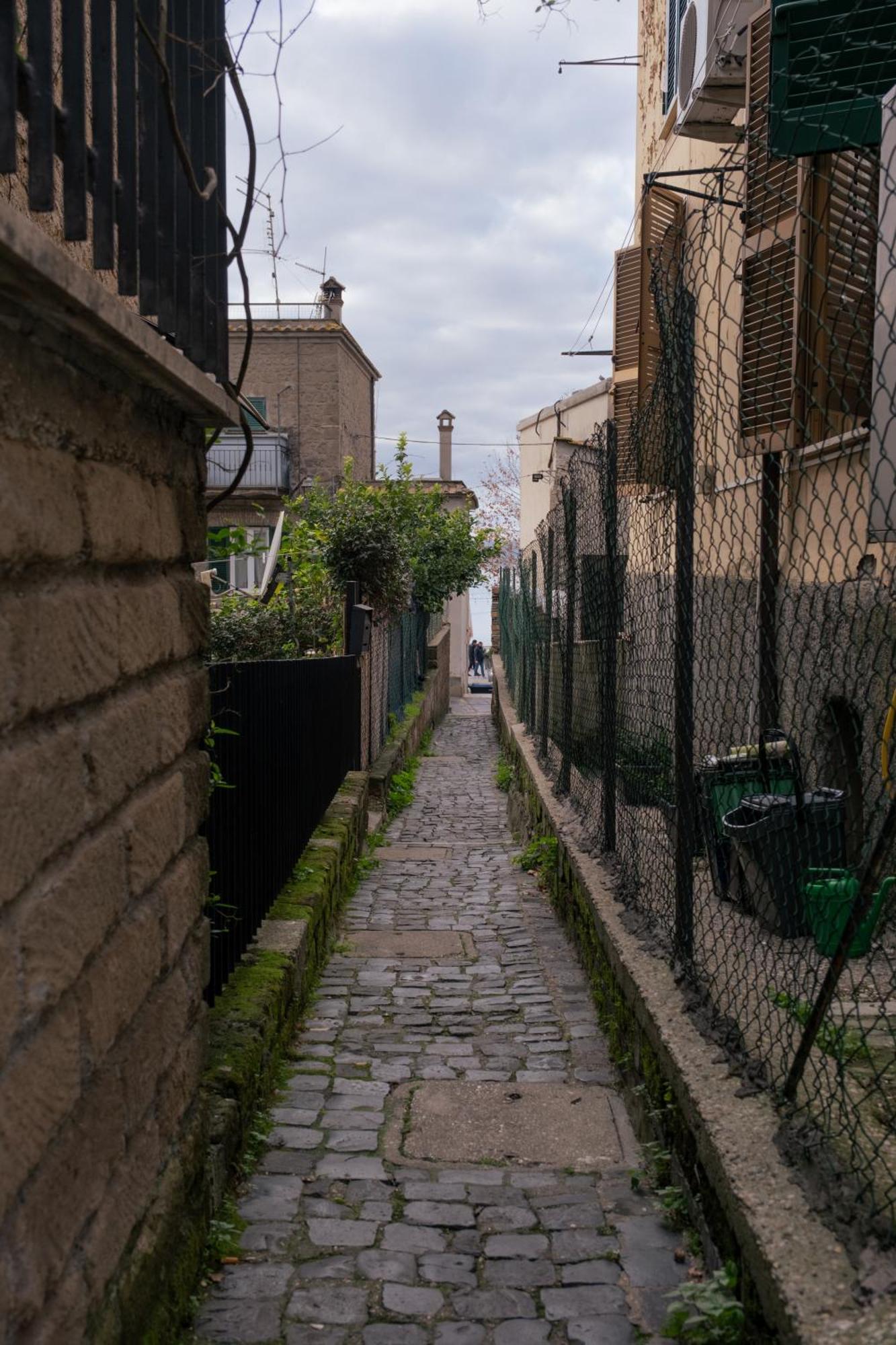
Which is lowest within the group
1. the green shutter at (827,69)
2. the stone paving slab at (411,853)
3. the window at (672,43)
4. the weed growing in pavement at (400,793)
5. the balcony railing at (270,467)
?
the stone paving slab at (411,853)

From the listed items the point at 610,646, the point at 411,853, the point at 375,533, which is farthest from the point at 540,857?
the point at 375,533

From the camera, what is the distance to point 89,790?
2.06 m

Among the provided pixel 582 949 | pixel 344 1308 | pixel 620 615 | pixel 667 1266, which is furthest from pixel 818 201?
pixel 344 1308

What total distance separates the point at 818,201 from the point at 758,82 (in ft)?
5.36

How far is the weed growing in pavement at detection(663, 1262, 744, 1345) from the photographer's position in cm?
251

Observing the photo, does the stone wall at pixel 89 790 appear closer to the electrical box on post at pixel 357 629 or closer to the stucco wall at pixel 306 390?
the electrical box on post at pixel 357 629

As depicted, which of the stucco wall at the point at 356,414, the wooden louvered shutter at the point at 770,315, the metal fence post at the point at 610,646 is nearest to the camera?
the wooden louvered shutter at the point at 770,315

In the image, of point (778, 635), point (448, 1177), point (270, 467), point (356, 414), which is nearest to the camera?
point (448, 1177)

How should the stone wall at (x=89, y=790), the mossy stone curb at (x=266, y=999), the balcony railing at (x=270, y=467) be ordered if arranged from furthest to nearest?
the balcony railing at (x=270, y=467)
the mossy stone curb at (x=266, y=999)
the stone wall at (x=89, y=790)

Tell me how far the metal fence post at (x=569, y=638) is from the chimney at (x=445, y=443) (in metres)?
29.7

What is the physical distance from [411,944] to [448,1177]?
9.65 ft

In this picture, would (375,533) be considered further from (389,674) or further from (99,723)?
(99,723)

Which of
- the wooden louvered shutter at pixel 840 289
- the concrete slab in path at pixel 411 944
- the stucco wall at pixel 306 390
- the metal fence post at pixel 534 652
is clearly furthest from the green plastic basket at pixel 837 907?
the stucco wall at pixel 306 390

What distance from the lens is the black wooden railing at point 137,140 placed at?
6.17 feet
